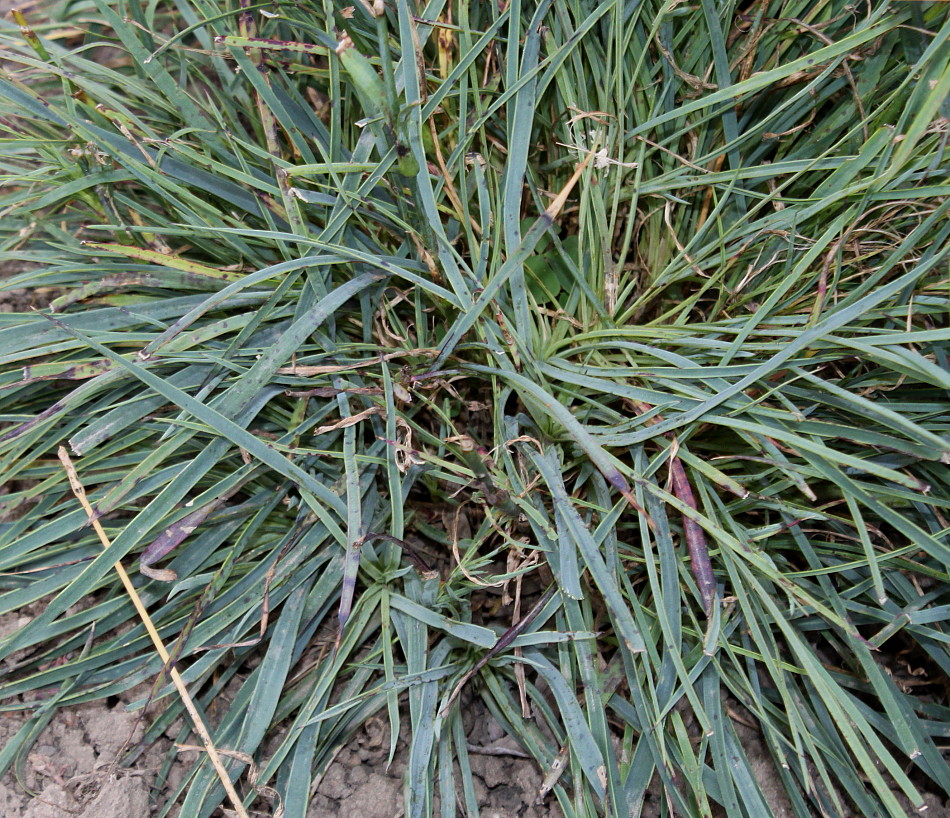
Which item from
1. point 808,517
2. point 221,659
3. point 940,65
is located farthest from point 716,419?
point 221,659

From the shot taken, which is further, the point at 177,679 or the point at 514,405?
the point at 514,405

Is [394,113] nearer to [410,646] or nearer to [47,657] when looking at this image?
[410,646]

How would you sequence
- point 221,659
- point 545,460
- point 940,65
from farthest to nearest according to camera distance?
point 221,659, point 545,460, point 940,65

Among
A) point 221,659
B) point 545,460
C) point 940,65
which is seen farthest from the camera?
point 221,659

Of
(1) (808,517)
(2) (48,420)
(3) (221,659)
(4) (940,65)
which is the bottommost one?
(3) (221,659)

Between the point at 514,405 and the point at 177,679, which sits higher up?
the point at 514,405

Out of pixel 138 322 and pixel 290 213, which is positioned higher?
pixel 290 213

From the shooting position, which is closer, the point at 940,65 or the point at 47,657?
the point at 940,65
